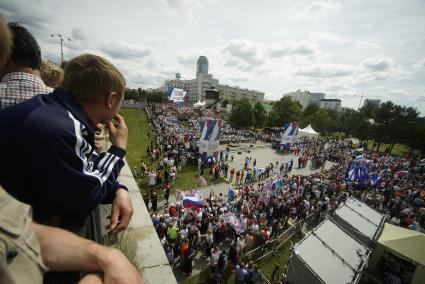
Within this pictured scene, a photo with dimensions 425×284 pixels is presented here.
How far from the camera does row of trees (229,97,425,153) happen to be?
168 feet

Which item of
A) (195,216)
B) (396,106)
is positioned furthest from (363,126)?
(195,216)

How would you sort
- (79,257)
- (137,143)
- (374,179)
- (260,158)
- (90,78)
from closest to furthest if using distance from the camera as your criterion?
(79,257) → (90,78) → (374,179) → (137,143) → (260,158)

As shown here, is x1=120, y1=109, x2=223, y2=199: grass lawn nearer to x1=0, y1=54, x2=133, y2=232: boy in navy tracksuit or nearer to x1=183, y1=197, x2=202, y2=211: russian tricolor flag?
x1=183, y1=197, x2=202, y2=211: russian tricolor flag

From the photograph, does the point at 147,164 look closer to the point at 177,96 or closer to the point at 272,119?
the point at 177,96

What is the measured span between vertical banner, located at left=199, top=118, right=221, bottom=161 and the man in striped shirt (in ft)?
59.0

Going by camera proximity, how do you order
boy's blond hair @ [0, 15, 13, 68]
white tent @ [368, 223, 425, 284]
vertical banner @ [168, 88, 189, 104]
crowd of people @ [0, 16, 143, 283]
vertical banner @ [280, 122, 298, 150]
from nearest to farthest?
crowd of people @ [0, 16, 143, 283] < boy's blond hair @ [0, 15, 13, 68] < white tent @ [368, 223, 425, 284] < vertical banner @ [280, 122, 298, 150] < vertical banner @ [168, 88, 189, 104]

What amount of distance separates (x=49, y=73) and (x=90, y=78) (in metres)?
2.32

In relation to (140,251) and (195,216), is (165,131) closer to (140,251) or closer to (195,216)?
(195,216)

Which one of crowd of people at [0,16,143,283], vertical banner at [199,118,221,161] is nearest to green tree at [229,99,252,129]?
vertical banner at [199,118,221,161]

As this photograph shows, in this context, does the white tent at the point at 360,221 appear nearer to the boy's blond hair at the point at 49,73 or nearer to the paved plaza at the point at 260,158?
the paved plaza at the point at 260,158

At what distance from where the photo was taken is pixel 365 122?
58.9 meters

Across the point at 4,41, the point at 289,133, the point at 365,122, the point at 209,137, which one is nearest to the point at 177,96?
the point at 289,133

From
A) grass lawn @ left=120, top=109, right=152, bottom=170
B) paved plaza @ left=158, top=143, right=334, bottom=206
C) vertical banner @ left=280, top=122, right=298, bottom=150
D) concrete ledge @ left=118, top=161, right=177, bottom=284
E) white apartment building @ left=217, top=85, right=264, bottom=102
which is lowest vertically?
paved plaza @ left=158, top=143, right=334, bottom=206

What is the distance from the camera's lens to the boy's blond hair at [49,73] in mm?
3299
